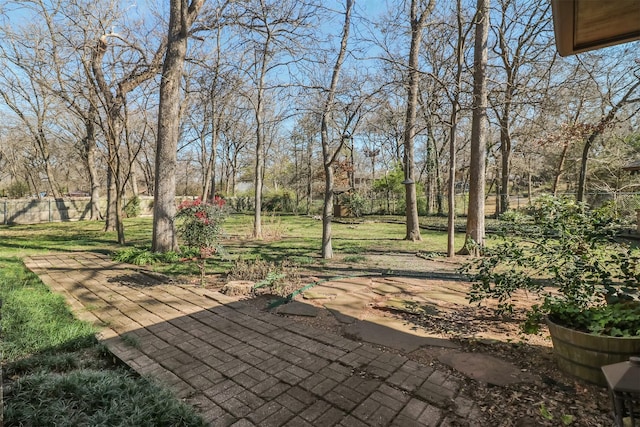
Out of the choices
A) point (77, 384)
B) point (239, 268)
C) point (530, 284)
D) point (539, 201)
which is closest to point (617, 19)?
point (539, 201)

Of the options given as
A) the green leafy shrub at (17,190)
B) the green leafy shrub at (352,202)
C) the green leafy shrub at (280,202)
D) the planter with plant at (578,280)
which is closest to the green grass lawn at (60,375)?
the planter with plant at (578,280)

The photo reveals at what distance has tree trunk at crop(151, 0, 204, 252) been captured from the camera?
21.4ft

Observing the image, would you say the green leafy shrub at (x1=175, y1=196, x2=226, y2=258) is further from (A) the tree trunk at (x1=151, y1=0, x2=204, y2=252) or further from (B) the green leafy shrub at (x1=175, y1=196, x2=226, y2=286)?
(A) the tree trunk at (x1=151, y1=0, x2=204, y2=252)

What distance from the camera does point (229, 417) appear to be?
1801 millimetres

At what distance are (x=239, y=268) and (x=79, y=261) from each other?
3.63 metres

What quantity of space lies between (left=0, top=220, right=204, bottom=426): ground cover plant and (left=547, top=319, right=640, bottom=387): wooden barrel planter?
2.32 m

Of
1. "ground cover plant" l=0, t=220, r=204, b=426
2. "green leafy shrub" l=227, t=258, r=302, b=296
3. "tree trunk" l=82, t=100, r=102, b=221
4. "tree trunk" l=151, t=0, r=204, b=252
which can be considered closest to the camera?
"ground cover plant" l=0, t=220, r=204, b=426

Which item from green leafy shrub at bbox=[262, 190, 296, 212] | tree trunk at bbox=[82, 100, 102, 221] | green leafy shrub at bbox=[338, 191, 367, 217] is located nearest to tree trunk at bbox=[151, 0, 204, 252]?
tree trunk at bbox=[82, 100, 102, 221]

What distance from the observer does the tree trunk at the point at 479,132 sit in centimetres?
612

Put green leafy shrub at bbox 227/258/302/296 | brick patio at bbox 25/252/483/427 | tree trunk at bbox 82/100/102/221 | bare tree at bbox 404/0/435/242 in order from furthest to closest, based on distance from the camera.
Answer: tree trunk at bbox 82/100/102/221, bare tree at bbox 404/0/435/242, green leafy shrub at bbox 227/258/302/296, brick patio at bbox 25/252/483/427

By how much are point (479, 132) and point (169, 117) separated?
20.3 ft

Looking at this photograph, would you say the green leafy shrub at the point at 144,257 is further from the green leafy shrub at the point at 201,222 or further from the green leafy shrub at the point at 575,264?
the green leafy shrub at the point at 575,264

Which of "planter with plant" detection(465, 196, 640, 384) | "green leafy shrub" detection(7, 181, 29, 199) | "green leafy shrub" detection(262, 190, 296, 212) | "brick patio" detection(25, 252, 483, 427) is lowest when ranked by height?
"brick patio" detection(25, 252, 483, 427)

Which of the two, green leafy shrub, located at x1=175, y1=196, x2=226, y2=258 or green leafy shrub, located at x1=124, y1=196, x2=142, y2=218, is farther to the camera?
green leafy shrub, located at x1=124, y1=196, x2=142, y2=218
